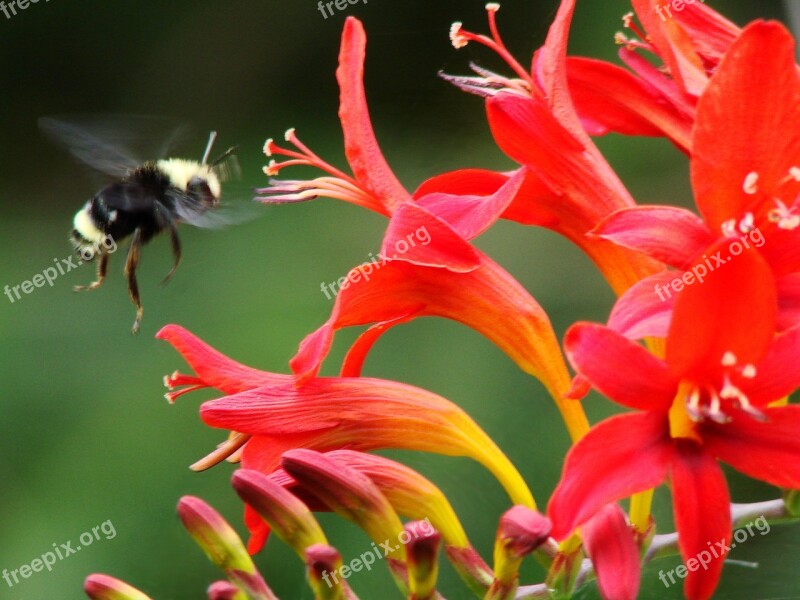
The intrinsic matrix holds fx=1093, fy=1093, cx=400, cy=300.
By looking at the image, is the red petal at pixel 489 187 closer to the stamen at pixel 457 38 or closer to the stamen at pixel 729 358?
the stamen at pixel 457 38

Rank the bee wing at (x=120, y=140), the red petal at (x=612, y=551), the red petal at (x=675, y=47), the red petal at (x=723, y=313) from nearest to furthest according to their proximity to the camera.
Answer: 1. the red petal at (x=723, y=313)
2. the red petal at (x=612, y=551)
3. the red petal at (x=675, y=47)
4. the bee wing at (x=120, y=140)

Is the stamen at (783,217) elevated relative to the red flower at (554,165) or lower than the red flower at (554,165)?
lower

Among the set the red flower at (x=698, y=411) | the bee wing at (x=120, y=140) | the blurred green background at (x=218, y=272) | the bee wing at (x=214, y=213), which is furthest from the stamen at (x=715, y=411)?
the blurred green background at (x=218, y=272)

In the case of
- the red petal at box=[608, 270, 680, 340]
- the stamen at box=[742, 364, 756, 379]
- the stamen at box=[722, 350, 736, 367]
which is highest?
the red petal at box=[608, 270, 680, 340]

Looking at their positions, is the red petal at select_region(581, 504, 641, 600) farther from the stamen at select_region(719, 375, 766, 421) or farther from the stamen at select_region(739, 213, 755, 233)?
the stamen at select_region(739, 213, 755, 233)

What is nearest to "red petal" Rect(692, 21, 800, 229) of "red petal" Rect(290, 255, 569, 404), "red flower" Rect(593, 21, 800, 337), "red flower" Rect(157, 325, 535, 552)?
"red flower" Rect(593, 21, 800, 337)

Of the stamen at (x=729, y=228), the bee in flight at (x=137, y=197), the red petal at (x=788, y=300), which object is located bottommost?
the red petal at (x=788, y=300)
